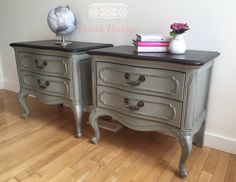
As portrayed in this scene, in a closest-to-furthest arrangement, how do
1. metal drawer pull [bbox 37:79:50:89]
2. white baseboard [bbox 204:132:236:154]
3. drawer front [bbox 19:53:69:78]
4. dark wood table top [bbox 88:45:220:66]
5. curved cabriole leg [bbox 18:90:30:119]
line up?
dark wood table top [bbox 88:45:220:66], white baseboard [bbox 204:132:236:154], drawer front [bbox 19:53:69:78], metal drawer pull [bbox 37:79:50:89], curved cabriole leg [bbox 18:90:30:119]

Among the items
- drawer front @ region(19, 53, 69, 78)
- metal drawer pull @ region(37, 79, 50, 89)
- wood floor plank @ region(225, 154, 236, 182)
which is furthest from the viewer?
metal drawer pull @ region(37, 79, 50, 89)

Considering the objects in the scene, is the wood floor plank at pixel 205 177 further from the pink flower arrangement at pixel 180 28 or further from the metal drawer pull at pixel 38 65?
the metal drawer pull at pixel 38 65

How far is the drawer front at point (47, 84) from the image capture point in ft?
5.98

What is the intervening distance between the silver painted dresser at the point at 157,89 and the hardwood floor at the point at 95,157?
0.20 metres

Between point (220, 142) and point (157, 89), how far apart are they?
2.42 feet

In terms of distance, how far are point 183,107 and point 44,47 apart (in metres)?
1.18

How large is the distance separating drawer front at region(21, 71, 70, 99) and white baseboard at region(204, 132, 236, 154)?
1154 mm

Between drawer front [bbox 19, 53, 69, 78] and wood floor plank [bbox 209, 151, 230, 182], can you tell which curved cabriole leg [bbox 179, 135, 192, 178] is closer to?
wood floor plank [bbox 209, 151, 230, 182]

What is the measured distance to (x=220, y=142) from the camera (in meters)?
1.68

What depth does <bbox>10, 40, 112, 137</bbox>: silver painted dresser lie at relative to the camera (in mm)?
1734

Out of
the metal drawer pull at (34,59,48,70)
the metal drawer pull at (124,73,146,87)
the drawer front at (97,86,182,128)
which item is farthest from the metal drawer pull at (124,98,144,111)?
the metal drawer pull at (34,59,48,70)

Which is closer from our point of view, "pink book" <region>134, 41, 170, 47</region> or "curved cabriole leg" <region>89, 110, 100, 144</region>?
"pink book" <region>134, 41, 170, 47</region>

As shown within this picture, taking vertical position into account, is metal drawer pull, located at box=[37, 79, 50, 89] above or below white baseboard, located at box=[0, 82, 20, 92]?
above

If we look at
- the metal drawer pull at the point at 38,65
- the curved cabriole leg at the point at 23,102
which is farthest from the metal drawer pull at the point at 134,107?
the curved cabriole leg at the point at 23,102
